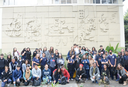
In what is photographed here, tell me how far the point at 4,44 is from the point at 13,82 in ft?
19.1

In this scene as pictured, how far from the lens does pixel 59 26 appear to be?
1260cm

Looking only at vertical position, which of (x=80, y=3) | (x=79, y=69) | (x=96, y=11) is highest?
(x=80, y=3)

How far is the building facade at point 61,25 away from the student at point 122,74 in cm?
461

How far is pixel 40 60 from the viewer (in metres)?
8.92

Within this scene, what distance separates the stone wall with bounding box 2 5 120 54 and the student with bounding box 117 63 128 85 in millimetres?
4564

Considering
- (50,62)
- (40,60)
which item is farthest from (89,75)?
(40,60)

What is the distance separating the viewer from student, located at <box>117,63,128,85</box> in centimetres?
789

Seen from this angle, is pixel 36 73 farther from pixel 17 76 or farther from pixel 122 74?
pixel 122 74

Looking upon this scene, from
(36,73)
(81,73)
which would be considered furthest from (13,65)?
(81,73)

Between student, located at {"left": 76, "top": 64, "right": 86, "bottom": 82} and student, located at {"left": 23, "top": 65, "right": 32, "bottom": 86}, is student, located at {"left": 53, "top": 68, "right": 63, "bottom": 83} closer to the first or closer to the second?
student, located at {"left": 76, "top": 64, "right": 86, "bottom": 82}

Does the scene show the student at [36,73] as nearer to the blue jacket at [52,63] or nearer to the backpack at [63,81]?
the blue jacket at [52,63]

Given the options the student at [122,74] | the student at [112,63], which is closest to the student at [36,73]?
the student at [112,63]

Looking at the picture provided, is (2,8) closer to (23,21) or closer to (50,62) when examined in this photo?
(23,21)

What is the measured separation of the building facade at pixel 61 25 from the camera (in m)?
12.5
